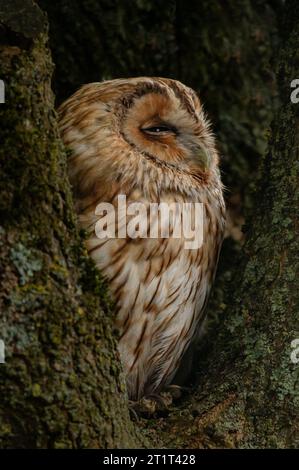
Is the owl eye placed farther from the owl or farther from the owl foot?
the owl foot

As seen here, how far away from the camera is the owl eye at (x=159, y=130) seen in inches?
99.0

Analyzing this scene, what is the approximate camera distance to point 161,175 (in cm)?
250

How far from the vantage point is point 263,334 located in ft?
7.25

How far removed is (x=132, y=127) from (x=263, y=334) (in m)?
0.78

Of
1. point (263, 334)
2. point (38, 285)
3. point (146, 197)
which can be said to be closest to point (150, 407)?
point (263, 334)

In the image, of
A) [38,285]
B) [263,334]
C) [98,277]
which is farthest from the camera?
[263,334]

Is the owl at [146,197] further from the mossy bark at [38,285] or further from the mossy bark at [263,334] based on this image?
the mossy bark at [38,285]

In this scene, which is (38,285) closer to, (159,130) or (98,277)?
(98,277)

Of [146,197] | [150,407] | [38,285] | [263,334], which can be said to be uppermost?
[146,197]

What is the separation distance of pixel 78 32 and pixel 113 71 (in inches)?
8.4

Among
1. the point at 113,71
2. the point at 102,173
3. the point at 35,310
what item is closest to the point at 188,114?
the point at 102,173

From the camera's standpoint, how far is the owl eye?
2514 mm

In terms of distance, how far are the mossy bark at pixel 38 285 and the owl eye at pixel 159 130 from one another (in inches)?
31.7

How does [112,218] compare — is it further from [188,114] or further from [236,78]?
[236,78]
